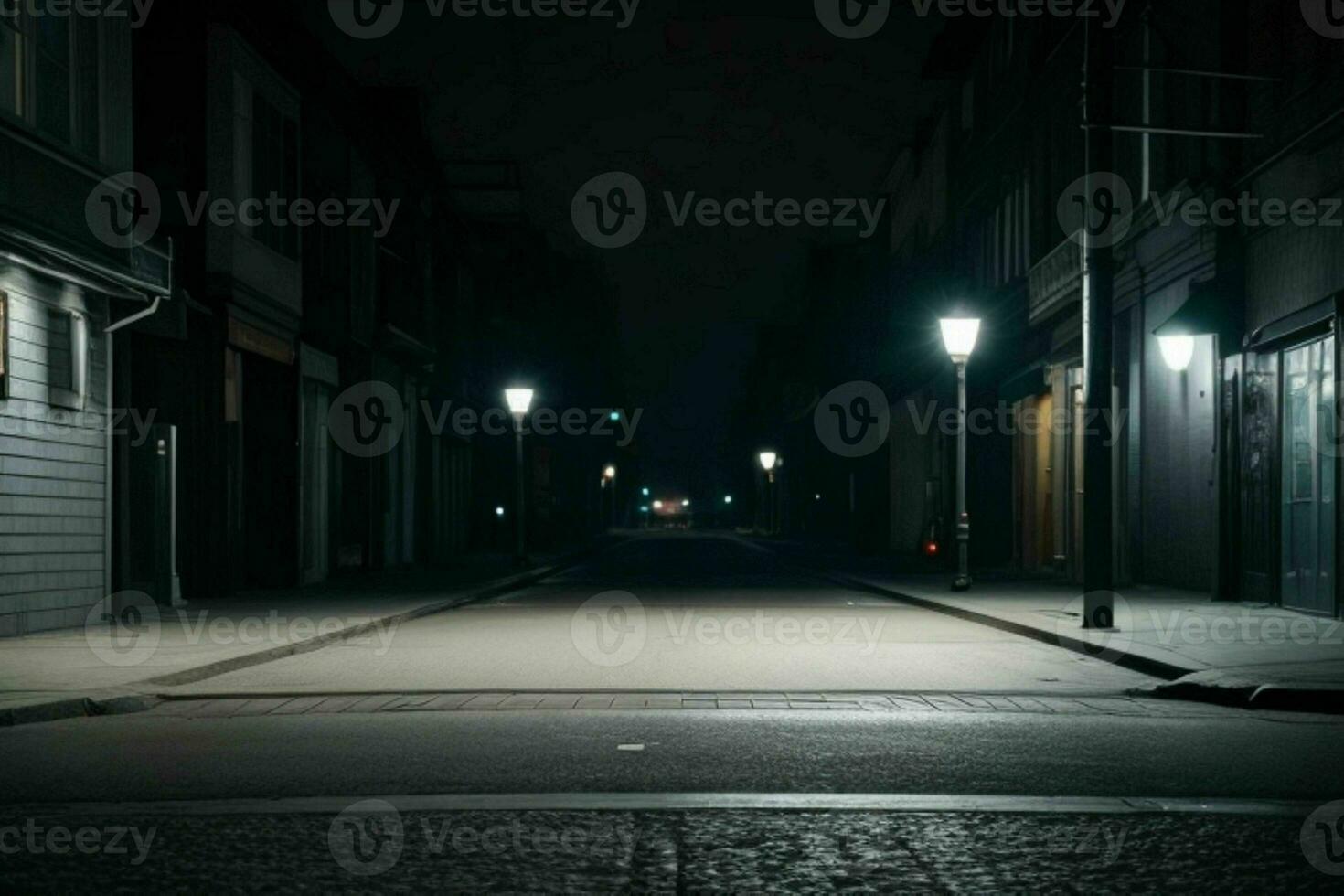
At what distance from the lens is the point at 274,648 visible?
45.2ft

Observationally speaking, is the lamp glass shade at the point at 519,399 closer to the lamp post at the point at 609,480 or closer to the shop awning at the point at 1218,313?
the shop awning at the point at 1218,313

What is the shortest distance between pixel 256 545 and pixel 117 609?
590 centimetres

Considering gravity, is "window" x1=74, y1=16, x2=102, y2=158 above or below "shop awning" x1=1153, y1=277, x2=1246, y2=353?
above

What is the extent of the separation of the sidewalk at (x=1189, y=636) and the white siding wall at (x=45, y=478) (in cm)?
1078

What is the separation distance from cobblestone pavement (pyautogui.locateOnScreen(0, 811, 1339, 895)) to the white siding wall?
9645 millimetres

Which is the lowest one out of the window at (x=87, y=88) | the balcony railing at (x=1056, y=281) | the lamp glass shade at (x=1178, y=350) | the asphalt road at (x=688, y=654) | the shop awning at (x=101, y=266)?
the asphalt road at (x=688, y=654)

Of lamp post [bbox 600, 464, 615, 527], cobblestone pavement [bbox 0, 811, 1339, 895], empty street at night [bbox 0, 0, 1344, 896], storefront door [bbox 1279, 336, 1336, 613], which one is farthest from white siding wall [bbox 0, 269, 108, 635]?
lamp post [bbox 600, 464, 615, 527]

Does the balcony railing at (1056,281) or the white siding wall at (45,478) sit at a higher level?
the balcony railing at (1056,281)

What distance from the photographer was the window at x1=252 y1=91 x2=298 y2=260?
22.9 meters

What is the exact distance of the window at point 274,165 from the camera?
22.9 metres

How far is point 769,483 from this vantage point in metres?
76.6

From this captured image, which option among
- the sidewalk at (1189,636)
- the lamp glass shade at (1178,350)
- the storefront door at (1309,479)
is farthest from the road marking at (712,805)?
the lamp glass shade at (1178,350)

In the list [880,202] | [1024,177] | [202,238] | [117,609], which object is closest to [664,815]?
[117,609]

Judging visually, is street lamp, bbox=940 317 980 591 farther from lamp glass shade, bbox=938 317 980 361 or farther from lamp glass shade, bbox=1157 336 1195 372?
lamp glass shade, bbox=1157 336 1195 372
